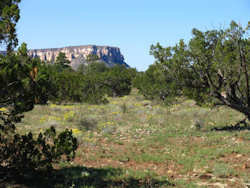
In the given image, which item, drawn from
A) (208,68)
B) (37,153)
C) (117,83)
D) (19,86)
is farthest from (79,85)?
(19,86)

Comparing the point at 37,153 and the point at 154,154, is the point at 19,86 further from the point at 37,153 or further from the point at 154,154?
the point at 154,154

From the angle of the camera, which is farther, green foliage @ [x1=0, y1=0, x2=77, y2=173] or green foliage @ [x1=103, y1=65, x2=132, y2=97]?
green foliage @ [x1=103, y1=65, x2=132, y2=97]

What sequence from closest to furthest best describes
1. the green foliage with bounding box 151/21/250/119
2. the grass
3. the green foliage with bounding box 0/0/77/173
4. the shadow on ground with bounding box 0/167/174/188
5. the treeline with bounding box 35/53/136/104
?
the green foliage with bounding box 0/0/77/173 < the treeline with bounding box 35/53/136/104 < the shadow on ground with bounding box 0/167/174/188 < the grass < the green foliage with bounding box 151/21/250/119

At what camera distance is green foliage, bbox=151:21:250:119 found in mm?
11812

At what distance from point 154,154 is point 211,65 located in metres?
5.02

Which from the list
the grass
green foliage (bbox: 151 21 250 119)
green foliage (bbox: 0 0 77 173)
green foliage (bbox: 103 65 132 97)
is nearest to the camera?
green foliage (bbox: 0 0 77 173)

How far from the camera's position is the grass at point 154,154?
7.45 m

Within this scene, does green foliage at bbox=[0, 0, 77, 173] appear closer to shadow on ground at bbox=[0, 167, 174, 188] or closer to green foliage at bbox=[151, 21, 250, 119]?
shadow on ground at bbox=[0, 167, 174, 188]

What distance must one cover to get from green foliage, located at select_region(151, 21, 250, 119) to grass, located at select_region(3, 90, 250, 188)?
6.94 ft

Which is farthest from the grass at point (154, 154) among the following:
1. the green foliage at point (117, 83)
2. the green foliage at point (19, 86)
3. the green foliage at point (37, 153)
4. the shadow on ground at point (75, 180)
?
the green foliage at point (117, 83)

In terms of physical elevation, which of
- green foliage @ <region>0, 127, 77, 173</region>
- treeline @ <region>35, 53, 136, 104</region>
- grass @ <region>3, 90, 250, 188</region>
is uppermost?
treeline @ <region>35, 53, 136, 104</region>

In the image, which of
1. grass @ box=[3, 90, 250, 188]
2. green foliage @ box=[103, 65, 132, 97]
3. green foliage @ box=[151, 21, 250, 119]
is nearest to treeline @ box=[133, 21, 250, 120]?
green foliage @ box=[151, 21, 250, 119]

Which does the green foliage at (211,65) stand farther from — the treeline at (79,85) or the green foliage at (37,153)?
the green foliage at (37,153)

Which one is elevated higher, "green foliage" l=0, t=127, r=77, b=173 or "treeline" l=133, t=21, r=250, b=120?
"treeline" l=133, t=21, r=250, b=120
